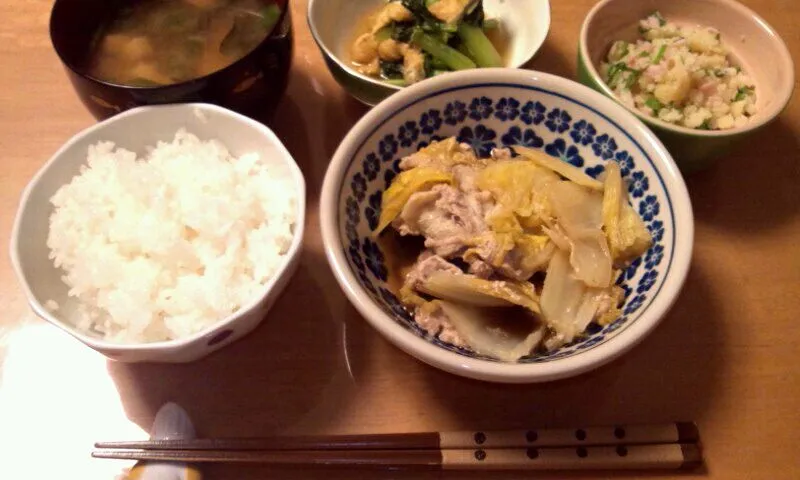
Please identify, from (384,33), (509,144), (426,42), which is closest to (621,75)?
(509,144)

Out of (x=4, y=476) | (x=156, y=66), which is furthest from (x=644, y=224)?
(x=4, y=476)

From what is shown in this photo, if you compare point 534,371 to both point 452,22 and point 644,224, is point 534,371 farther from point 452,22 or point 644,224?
point 452,22

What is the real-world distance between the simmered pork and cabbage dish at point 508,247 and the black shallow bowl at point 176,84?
43 cm

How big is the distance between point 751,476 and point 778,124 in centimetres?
105

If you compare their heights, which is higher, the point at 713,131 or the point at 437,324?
the point at 713,131

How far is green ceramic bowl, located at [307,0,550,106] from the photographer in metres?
1.62

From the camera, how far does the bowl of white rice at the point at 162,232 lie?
1.20 meters

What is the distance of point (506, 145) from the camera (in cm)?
149

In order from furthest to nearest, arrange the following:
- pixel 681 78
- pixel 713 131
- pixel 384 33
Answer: pixel 384 33
pixel 681 78
pixel 713 131

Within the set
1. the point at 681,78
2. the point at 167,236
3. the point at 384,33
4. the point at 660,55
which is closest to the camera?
the point at 167,236

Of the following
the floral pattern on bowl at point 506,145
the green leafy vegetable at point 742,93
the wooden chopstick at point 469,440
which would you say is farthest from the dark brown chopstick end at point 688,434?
the green leafy vegetable at point 742,93

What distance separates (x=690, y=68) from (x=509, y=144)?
57 centimetres

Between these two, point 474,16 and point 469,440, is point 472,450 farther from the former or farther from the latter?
point 474,16

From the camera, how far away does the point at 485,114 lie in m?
1.46
